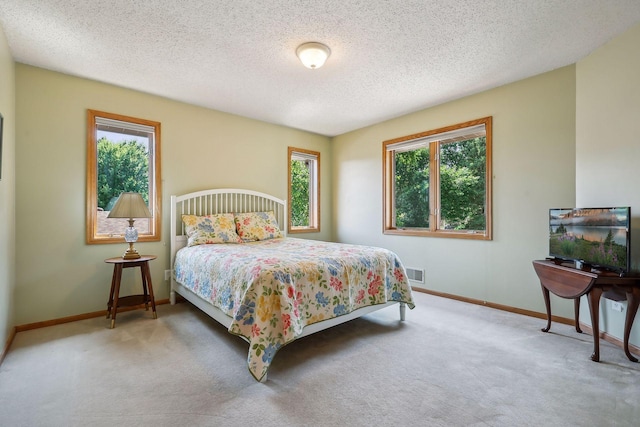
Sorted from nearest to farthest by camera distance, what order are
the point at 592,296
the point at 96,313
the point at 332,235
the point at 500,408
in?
the point at 500,408, the point at 592,296, the point at 96,313, the point at 332,235

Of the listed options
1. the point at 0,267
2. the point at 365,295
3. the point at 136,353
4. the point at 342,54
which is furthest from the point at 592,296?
the point at 0,267

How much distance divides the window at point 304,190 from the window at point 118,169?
207cm

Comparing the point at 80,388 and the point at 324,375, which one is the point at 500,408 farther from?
the point at 80,388

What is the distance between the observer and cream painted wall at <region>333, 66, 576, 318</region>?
298 cm

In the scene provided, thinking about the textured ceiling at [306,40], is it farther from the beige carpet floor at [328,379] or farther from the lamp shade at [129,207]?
the beige carpet floor at [328,379]

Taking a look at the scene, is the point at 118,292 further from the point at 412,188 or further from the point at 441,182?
the point at 441,182

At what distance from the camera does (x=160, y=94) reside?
141 inches

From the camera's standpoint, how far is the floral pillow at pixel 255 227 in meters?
3.92

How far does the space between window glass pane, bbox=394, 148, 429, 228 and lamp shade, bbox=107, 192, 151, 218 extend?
3.41 metres

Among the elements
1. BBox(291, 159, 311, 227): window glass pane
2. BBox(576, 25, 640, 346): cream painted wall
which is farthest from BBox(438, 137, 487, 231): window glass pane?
BBox(291, 159, 311, 227): window glass pane

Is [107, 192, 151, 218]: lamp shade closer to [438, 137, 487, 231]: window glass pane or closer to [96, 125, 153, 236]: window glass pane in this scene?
[96, 125, 153, 236]: window glass pane

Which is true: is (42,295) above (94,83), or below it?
below

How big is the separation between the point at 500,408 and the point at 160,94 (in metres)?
4.35

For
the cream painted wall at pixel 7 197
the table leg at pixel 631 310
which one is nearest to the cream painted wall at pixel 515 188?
the table leg at pixel 631 310
